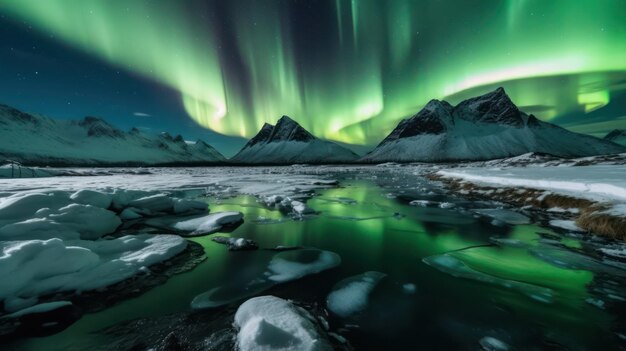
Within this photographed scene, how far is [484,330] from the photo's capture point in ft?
14.8

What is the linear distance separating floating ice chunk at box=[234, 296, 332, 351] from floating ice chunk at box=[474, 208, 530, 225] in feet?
39.8

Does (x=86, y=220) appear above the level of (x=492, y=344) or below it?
above

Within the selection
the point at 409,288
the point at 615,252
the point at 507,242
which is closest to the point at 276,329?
the point at 409,288

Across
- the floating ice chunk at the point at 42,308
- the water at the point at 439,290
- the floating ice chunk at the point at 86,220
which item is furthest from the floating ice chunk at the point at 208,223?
the floating ice chunk at the point at 42,308

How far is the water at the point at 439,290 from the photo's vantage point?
14.3 feet

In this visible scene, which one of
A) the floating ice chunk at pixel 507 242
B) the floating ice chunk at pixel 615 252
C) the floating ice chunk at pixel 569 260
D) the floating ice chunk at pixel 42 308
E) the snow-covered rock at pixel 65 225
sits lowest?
the floating ice chunk at pixel 507 242

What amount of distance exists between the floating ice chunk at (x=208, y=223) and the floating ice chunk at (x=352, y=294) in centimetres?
688

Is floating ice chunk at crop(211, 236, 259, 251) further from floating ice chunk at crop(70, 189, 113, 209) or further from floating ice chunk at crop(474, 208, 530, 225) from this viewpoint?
floating ice chunk at crop(474, 208, 530, 225)

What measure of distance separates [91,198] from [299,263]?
11918mm

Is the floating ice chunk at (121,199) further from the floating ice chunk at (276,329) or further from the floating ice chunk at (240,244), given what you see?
the floating ice chunk at (276,329)

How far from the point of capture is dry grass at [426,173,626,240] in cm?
934

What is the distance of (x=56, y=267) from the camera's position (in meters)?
5.86

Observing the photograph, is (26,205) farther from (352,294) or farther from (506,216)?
(506,216)

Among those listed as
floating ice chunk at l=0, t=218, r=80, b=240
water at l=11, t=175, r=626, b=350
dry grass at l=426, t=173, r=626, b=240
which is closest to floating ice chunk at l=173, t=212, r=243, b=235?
water at l=11, t=175, r=626, b=350
